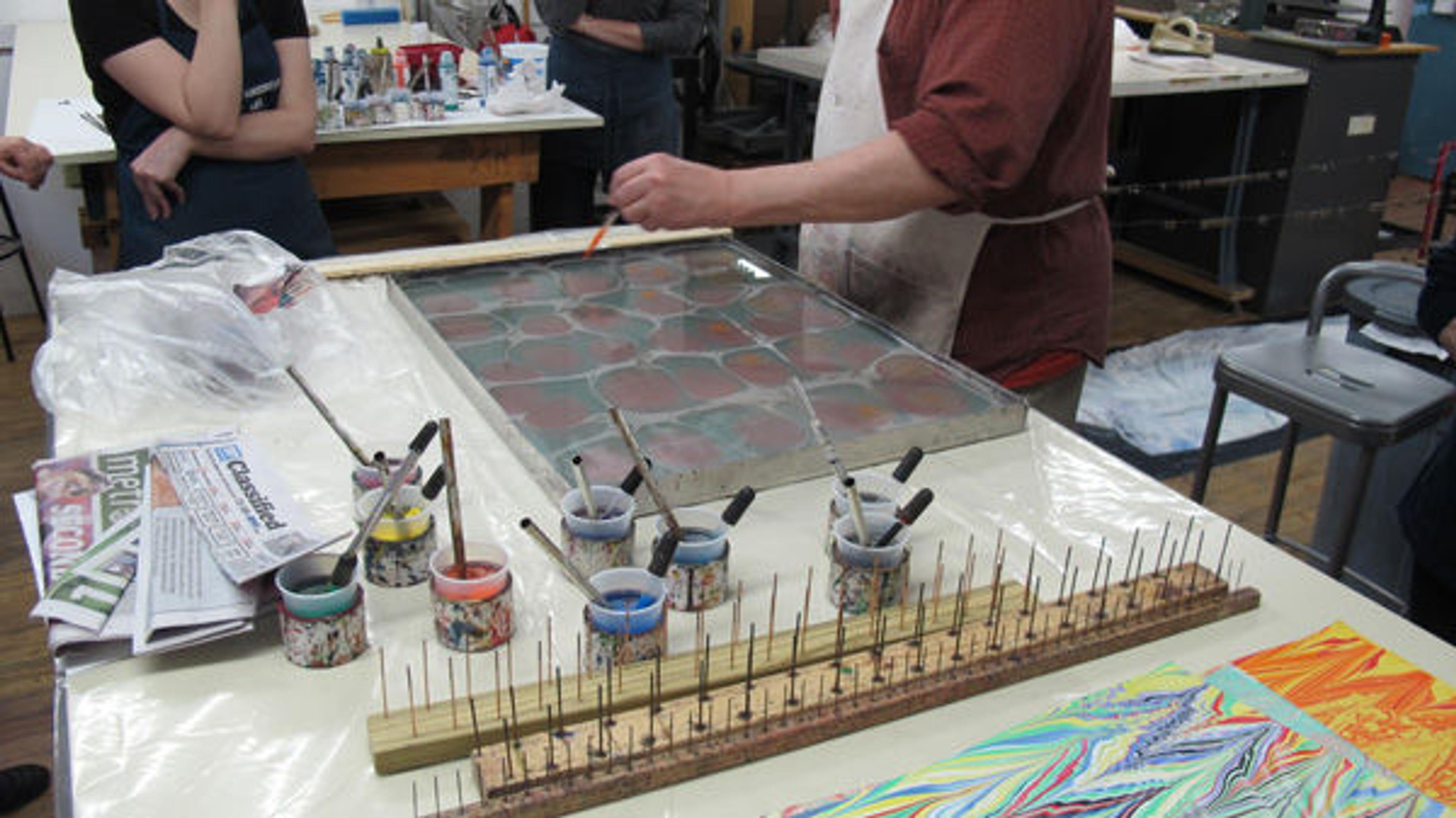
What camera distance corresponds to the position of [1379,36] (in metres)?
4.08

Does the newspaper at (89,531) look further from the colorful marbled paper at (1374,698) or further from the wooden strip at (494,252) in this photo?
the colorful marbled paper at (1374,698)

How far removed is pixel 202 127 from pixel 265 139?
0.51ft

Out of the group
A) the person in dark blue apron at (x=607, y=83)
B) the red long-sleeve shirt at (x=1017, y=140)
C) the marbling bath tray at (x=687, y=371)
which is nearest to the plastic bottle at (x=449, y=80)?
the person in dark blue apron at (x=607, y=83)

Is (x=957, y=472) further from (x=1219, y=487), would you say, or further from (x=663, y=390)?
(x=1219, y=487)

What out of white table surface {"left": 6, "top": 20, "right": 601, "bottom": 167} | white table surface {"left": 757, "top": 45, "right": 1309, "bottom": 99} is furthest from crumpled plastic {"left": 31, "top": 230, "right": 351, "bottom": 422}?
white table surface {"left": 757, "top": 45, "right": 1309, "bottom": 99}

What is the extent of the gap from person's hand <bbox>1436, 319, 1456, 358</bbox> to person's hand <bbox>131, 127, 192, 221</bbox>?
2096 mm

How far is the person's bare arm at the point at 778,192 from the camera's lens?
131cm

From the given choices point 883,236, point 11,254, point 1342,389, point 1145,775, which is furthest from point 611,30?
point 1145,775

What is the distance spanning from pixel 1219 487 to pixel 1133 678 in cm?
225

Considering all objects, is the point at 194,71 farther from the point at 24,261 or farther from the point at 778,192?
the point at 24,261

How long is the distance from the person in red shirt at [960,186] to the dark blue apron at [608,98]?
1.74m

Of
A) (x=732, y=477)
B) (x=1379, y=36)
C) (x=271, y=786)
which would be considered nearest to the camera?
(x=271, y=786)

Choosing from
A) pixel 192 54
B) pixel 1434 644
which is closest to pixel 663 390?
pixel 1434 644

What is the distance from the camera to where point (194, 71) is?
200 centimetres
